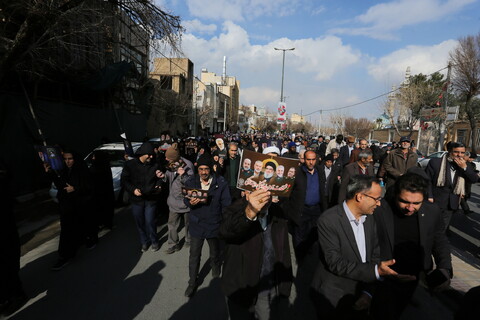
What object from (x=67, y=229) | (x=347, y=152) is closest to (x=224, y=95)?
(x=347, y=152)

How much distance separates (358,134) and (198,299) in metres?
58.3

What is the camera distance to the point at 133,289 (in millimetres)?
3660

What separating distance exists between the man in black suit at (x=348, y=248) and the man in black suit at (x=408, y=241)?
288 millimetres

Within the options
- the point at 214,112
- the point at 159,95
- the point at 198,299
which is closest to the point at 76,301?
the point at 198,299

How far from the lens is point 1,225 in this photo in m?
3.15

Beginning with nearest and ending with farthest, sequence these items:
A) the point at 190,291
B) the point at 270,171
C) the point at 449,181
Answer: the point at 270,171
the point at 190,291
the point at 449,181

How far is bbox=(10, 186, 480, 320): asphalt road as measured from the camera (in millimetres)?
3215

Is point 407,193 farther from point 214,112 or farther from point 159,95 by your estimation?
point 214,112

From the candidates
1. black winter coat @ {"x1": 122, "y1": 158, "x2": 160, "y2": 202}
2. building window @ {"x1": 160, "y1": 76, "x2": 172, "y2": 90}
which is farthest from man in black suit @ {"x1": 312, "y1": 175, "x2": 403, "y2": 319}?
building window @ {"x1": 160, "y1": 76, "x2": 172, "y2": 90}

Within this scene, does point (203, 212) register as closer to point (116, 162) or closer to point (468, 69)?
point (116, 162)

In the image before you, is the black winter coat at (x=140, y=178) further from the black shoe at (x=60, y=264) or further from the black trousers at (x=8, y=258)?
the black trousers at (x=8, y=258)

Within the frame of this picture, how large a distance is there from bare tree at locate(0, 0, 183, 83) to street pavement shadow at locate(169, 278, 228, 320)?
19.5 ft

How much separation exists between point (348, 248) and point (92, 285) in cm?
357

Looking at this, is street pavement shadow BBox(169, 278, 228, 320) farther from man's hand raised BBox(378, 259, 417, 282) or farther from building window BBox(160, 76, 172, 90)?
building window BBox(160, 76, 172, 90)
